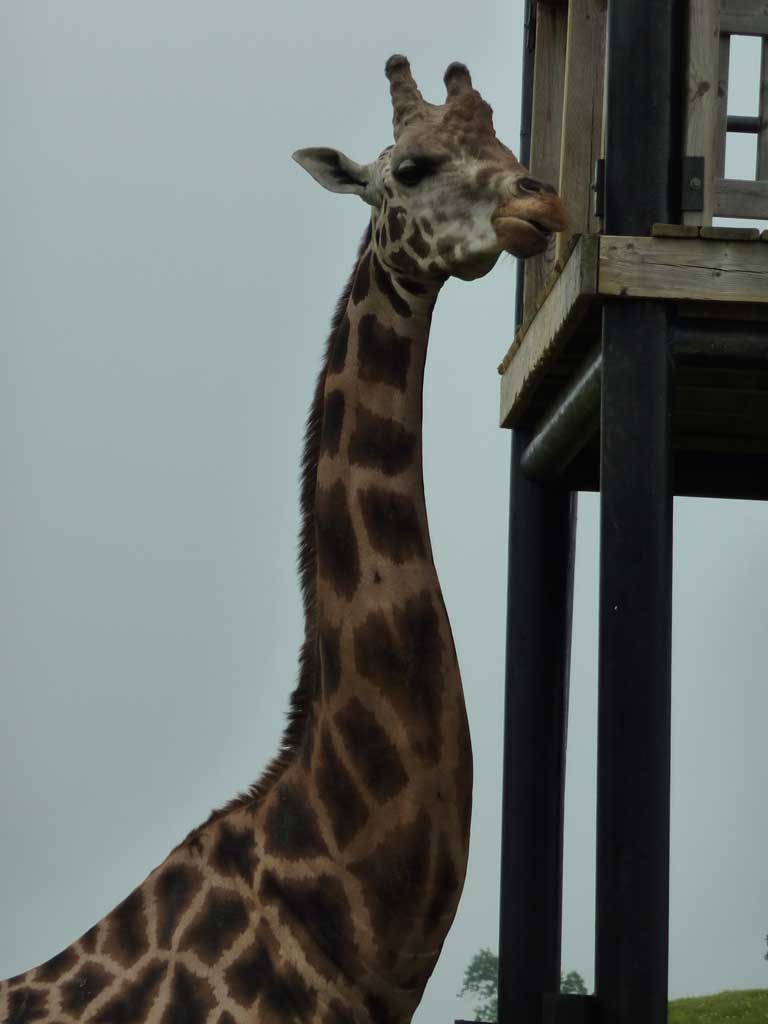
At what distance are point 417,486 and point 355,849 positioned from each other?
1.19m

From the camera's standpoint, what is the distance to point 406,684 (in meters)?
5.31

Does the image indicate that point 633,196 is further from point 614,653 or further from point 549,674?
point 549,674

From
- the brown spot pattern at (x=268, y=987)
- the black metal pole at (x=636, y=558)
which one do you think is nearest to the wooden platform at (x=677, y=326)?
the black metal pole at (x=636, y=558)

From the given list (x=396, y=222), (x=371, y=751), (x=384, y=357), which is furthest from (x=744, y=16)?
(x=371, y=751)

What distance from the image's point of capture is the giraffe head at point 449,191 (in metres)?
5.22

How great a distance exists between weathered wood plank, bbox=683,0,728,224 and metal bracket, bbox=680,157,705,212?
0.05m

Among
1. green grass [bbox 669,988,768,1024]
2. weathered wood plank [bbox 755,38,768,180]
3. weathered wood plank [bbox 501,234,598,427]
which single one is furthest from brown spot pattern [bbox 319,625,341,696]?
green grass [bbox 669,988,768,1024]

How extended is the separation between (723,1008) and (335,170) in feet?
28.2

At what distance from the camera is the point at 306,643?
568cm

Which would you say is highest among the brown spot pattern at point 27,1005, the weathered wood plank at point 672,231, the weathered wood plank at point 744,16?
the weathered wood plank at point 744,16

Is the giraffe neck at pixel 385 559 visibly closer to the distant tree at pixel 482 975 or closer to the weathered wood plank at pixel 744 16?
the weathered wood plank at pixel 744 16

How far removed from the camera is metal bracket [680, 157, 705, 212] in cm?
638

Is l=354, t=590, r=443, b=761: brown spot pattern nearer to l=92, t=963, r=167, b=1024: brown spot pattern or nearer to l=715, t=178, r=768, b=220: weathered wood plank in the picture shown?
l=92, t=963, r=167, b=1024: brown spot pattern

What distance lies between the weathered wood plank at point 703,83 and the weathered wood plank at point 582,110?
2.94 ft
